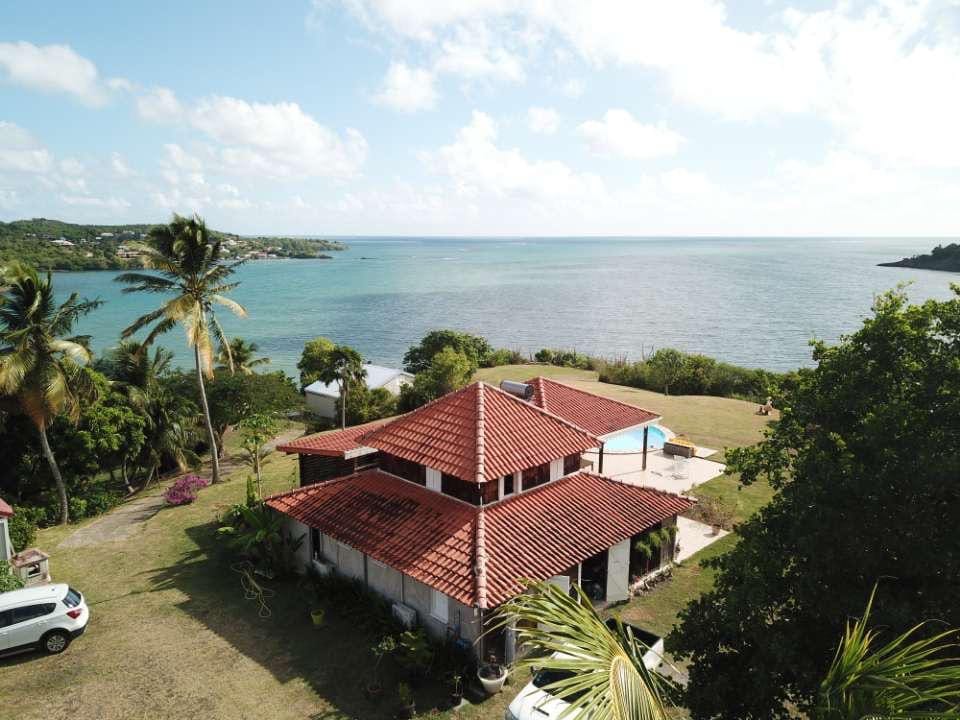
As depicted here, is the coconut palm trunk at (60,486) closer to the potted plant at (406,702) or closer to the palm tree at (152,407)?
the palm tree at (152,407)

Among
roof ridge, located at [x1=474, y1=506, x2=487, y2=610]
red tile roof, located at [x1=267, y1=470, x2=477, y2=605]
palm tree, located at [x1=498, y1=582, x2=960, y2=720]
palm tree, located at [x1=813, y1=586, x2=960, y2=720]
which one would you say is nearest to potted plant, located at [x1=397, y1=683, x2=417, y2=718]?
red tile roof, located at [x1=267, y1=470, x2=477, y2=605]

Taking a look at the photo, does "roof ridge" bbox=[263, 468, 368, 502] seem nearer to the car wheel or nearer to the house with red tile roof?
the house with red tile roof

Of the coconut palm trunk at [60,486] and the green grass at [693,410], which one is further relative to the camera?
the green grass at [693,410]

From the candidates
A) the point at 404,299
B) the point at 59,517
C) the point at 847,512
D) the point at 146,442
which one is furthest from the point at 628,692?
the point at 404,299

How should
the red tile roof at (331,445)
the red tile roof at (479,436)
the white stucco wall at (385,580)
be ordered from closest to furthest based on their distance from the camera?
the white stucco wall at (385,580), the red tile roof at (479,436), the red tile roof at (331,445)

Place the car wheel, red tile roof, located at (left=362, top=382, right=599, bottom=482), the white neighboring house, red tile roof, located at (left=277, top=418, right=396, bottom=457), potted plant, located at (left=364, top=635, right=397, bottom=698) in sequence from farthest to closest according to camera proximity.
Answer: the white neighboring house, red tile roof, located at (left=277, top=418, right=396, bottom=457), red tile roof, located at (left=362, top=382, right=599, bottom=482), the car wheel, potted plant, located at (left=364, top=635, right=397, bottom=698)

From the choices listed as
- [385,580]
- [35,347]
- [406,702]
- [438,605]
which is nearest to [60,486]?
[35,347]

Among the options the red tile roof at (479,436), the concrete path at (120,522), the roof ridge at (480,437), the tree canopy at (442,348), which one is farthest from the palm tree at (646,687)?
the tree canopy at (442,348)

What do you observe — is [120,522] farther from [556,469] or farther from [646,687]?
[646,687]
